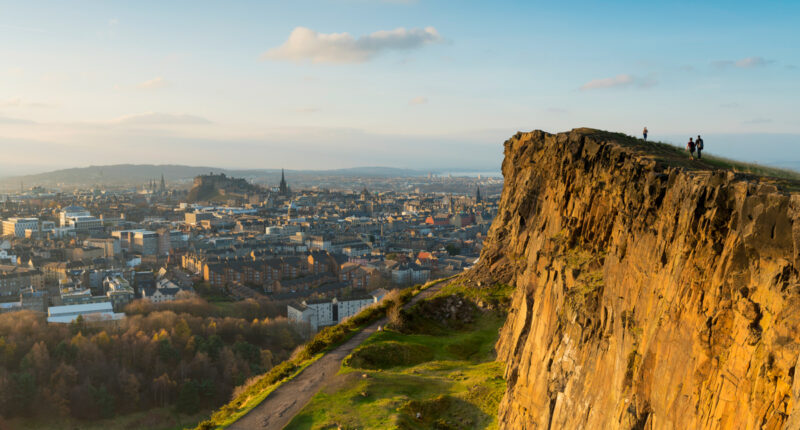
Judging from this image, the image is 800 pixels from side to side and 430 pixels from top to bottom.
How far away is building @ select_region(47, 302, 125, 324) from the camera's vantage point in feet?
230

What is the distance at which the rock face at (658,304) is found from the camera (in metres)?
9.45

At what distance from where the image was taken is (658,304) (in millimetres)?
12578

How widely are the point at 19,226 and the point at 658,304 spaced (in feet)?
553

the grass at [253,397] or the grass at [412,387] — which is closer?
the grass at [412,387]

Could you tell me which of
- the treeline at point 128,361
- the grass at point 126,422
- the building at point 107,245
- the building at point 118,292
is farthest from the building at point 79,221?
the grass at point 126,422

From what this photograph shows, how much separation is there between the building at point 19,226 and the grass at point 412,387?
145 m

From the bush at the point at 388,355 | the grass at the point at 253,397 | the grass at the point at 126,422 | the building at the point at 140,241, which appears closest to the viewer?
the grass at the point at 253,397

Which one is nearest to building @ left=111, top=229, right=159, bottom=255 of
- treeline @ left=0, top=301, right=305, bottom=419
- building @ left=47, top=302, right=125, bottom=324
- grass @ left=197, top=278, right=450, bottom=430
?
building @ left=47, top=302, right=125, bottom=324

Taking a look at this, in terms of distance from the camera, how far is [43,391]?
53594 mm

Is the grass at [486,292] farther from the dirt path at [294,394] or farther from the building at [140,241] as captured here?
the building at [140,241]

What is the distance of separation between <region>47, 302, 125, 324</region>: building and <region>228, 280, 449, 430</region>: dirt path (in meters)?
47.7

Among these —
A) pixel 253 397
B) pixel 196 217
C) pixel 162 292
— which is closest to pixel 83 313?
pixel 162 292

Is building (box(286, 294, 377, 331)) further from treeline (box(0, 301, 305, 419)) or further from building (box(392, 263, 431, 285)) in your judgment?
building (box(392, 263, 431, 285))

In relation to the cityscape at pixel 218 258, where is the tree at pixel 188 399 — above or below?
below
